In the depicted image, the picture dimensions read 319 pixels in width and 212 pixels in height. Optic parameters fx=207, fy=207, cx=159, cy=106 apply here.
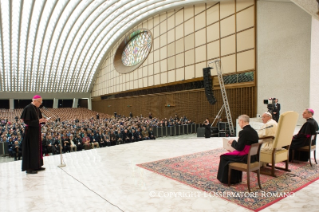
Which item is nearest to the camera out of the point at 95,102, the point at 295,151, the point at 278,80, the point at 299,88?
the point at 295,151

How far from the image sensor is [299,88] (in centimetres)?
1018

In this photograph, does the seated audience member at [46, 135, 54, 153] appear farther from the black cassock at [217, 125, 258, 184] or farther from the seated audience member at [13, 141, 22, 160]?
the black cassock at [217, 125, 258, 184]

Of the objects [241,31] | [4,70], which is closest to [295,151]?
[241,31]

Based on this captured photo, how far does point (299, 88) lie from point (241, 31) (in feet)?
16.6

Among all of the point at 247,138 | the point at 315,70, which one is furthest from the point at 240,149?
the point at 315,70

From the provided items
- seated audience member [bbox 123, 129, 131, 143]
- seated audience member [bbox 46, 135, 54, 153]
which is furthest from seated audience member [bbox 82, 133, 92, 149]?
seated audience member [bbox 123, 129, 131, 143]

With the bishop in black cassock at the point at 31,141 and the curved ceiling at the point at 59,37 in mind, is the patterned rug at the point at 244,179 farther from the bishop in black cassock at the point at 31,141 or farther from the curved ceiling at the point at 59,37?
the curved ceiling at the point at 59,37

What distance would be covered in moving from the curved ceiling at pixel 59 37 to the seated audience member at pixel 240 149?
585 inches

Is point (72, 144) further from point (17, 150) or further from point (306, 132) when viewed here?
point (306, 132)

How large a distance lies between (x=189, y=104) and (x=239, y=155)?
540 inches

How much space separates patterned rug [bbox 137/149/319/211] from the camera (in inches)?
122

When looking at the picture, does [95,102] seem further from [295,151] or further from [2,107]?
[295,151]

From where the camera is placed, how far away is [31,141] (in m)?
4.45

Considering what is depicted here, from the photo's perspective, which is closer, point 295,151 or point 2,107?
point 295,151
